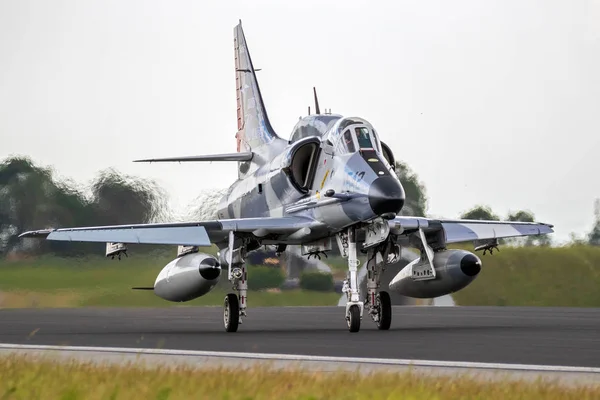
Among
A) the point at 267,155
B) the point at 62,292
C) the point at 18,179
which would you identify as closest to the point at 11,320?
the point at 62,292

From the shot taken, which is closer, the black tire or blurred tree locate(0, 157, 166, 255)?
the black tire

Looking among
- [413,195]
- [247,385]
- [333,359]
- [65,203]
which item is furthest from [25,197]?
[247,385]

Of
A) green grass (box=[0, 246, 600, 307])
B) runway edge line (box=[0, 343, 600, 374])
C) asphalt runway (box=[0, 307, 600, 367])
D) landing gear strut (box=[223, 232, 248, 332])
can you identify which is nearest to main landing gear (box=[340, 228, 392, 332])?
asphalt runway (box=[0, 307, 600, 367])

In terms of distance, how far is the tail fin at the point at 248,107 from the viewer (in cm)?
2666

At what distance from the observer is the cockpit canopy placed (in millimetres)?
18828

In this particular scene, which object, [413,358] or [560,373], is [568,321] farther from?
[560,373]

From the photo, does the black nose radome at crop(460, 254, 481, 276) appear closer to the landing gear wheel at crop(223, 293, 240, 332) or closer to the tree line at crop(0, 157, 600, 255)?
the landing gear wheel at crop(223, 293, 240, 332)

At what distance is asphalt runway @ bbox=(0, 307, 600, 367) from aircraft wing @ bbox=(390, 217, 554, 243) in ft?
5.63

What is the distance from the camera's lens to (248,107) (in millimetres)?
28375

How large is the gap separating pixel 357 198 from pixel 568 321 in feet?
22.5

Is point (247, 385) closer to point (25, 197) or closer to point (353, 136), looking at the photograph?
point (353, 136)

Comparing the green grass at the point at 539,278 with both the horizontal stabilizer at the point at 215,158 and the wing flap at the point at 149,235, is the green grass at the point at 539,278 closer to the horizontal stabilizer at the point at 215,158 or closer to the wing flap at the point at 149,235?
the horizontal stabilizer at the point at 215,158

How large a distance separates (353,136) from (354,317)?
3.10m

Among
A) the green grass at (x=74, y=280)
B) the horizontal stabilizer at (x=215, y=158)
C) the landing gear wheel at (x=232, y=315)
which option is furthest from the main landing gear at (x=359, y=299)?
the green grass at (x=74, y=280)
